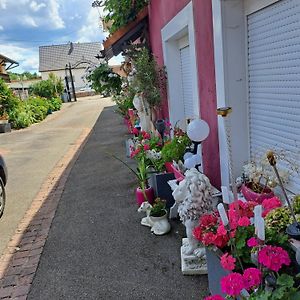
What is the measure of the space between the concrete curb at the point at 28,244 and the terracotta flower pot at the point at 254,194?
6.98 feet

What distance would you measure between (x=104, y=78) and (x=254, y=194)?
7107 millimetres

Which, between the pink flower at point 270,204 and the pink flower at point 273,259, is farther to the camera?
the pink flower at point 270,204

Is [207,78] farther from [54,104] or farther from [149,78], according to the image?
[54,104]

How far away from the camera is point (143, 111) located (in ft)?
21.3

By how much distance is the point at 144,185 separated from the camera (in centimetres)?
431

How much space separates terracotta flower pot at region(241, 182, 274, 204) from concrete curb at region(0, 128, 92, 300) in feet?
6.98

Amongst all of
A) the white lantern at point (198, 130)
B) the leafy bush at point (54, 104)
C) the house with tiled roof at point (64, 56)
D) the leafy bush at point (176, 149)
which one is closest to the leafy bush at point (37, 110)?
the leafy bush at point (54, 104)

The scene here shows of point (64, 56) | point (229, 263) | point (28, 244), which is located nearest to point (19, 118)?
point (28, 244)


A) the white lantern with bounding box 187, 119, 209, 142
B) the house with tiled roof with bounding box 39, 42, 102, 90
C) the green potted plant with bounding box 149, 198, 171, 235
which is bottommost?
the green potted plant with bounding box 149, 198, 171, 235

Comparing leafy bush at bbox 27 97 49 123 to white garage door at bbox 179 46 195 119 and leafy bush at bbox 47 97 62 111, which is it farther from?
white garage door at bbox 179 46 195 119

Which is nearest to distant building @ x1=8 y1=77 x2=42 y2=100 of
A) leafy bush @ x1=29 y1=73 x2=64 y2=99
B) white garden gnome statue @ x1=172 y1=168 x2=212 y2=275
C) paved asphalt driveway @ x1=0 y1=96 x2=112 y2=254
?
leafy bush @ x1=29 y1=73 x2=64 y2=99

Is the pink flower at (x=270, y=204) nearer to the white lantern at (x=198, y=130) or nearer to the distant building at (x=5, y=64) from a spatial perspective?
the white lantern at (x=198, y=130)

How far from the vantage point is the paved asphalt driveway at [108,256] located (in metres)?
2.71

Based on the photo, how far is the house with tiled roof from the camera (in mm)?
52284
